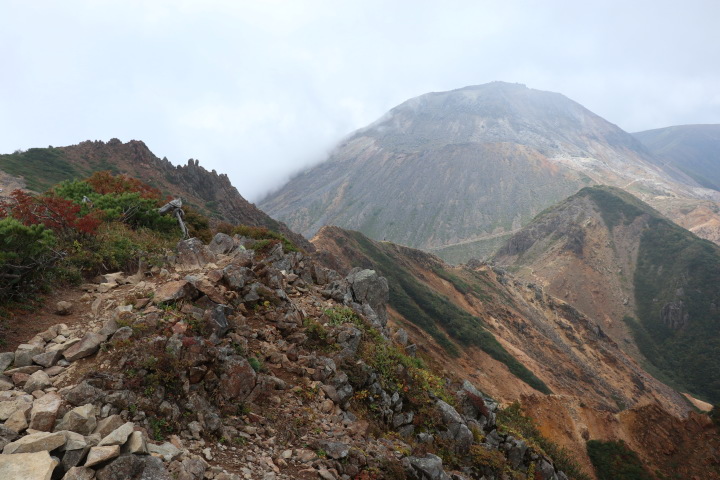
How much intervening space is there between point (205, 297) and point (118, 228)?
729 cm

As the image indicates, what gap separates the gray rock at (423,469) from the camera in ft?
24.6

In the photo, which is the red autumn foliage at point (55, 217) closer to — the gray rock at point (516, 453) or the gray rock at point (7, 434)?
the gray rock at point (7, 434)

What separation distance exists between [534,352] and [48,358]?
2396 inches

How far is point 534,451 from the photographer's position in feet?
41.9

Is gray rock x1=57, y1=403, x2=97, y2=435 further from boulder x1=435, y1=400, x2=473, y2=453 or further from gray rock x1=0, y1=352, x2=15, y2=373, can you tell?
boulder x1=435, y1=400, x2=473, y2=453

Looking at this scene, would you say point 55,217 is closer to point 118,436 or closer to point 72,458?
point 118,436

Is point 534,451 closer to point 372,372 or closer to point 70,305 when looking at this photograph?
point 372,372

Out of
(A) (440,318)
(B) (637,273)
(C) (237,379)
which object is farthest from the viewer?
(B) (637,273)

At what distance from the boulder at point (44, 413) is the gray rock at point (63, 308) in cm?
350

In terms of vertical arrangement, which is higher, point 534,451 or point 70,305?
point 70,305

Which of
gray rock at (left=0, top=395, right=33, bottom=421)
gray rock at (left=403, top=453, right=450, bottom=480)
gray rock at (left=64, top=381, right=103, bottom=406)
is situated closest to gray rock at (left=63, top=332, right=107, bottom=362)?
gray rock at (left=64, top=381, right=103, bottom=406)

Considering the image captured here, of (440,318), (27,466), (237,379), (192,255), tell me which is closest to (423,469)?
(237,379)

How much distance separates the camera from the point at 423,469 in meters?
7.65

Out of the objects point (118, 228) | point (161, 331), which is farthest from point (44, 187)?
point (161, 331)
